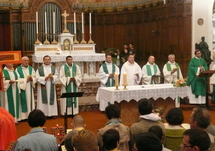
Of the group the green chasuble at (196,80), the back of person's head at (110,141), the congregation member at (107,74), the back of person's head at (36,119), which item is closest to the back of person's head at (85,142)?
the back of person's head at (110,141)

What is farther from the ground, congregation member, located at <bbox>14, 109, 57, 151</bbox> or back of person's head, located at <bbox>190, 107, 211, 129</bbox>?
back of person's head, located at <bbox>190, 107, 211, 129</bbox>

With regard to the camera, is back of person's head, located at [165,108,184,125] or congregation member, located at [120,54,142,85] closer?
back of person's head, located at [165,108,184,125]

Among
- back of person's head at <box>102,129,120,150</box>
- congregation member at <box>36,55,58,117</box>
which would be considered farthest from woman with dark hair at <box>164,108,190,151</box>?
congregation member at <box>36,55,58,117</box>

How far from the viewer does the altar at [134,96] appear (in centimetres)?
888

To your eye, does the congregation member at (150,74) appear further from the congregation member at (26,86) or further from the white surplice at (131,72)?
the congregation member at (26,86)

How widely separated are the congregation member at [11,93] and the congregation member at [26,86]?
124mm

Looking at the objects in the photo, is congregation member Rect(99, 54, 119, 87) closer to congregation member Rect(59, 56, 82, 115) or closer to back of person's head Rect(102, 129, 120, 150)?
congregation member Rect(59, 56, 82, 115)

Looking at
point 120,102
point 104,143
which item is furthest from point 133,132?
point 120,102

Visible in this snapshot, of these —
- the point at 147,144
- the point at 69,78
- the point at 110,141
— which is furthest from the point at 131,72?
the point at 147,144

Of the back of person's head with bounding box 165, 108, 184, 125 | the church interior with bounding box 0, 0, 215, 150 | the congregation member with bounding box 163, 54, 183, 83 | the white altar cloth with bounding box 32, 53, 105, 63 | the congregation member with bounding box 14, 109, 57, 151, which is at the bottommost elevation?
the congregation member with bounding box 14, 109, 57, 151

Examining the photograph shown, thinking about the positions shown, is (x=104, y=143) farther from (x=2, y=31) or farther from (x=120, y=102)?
(x=2, y=31)

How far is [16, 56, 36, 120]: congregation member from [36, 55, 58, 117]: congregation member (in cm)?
25

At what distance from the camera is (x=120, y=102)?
30.2 feet

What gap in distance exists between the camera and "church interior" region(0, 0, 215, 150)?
40.7ft
